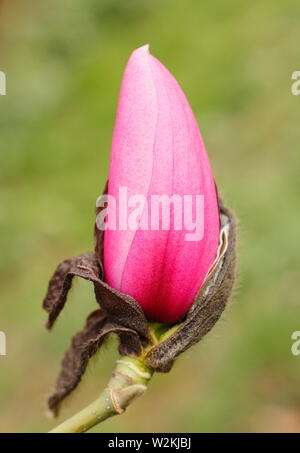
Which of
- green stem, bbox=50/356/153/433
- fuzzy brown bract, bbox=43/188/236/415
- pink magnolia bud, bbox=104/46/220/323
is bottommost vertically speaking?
green stem, bbox=50/356/153/433

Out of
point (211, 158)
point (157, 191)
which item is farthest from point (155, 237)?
point (211, 158)

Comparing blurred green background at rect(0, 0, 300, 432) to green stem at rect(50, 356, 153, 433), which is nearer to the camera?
green stem at rect(50, 356, 153, 433)

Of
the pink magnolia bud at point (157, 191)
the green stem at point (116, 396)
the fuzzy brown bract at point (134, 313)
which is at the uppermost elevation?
the pink magnolia bud at point (157, 191)

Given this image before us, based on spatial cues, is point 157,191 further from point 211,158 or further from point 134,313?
point 211,158

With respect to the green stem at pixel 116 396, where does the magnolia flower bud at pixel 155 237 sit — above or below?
above

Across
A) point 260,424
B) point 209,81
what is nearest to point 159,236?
point 260,424
